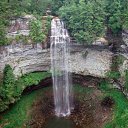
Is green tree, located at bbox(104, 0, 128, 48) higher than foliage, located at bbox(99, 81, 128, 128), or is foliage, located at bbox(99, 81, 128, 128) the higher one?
green tree, located at bbox(104, 0, 128, 48)

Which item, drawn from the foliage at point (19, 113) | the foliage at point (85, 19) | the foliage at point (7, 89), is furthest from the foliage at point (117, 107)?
the foliage at point (7, 89)

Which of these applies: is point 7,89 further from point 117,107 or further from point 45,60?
point 117,107

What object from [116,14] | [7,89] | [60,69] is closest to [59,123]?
[60,69]

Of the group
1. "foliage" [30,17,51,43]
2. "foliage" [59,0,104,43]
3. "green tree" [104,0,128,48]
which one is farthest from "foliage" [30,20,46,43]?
"green tree" [104,0,128,48]

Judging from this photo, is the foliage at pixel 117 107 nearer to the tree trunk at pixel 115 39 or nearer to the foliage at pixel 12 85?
the tree trunk at pixel 115 39

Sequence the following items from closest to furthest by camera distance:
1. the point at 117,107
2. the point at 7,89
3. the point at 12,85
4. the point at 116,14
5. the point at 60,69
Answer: the point at 7,89 → the point at 12,85 → the point at 117,107 → the point at 116,14 → the point at 60,69

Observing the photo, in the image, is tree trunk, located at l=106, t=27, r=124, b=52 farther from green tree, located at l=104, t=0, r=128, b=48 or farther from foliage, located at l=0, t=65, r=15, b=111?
foliage, located at l=0, t=65, r=15, b=111
